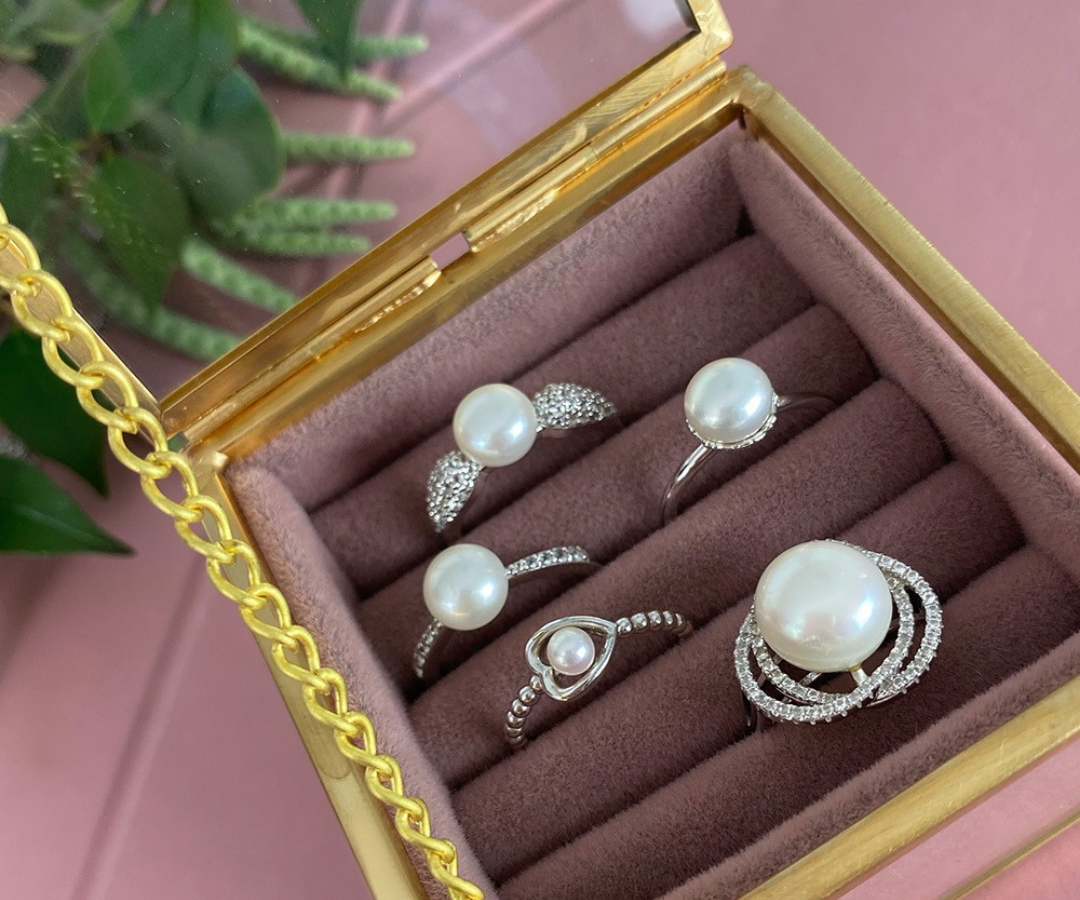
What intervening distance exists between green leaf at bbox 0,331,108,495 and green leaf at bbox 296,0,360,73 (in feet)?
1.04

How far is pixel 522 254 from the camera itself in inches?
24.8

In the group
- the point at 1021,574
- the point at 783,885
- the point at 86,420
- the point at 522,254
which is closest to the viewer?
the point at 783,885

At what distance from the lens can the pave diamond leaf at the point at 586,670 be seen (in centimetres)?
57

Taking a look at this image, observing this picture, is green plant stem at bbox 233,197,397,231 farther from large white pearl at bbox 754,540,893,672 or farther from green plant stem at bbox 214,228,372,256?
large white pearl at bbox 754,540,893,672

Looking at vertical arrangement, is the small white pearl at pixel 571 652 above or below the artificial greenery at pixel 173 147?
below

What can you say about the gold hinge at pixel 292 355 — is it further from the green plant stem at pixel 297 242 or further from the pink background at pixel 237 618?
the pink background at pixel 237 618

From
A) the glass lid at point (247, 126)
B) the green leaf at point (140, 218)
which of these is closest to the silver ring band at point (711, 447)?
the glass lid at point (247, 126)

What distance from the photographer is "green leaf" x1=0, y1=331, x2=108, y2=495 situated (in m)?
0.72

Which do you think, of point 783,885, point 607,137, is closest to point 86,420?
point 607,137

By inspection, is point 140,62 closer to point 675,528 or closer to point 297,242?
point 297,242

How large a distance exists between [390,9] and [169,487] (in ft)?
1.35

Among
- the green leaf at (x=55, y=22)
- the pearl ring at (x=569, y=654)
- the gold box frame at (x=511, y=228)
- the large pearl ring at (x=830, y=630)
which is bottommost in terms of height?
the large pearl ring at (x=830, y=630)

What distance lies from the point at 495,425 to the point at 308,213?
17cm

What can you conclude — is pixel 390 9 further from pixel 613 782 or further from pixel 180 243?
pixel 613 782
